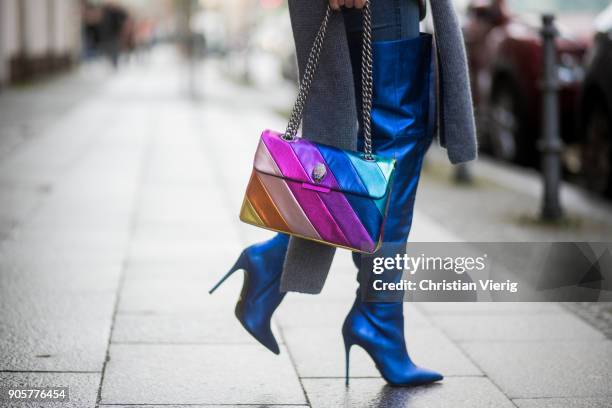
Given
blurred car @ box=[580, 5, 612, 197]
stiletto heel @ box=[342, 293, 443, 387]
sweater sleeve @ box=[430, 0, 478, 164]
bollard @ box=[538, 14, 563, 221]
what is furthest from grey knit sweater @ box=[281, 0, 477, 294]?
blurred car @ box=[580, 5, 612, 197]

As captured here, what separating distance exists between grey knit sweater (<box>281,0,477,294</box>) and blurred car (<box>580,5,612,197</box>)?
12.7 feet

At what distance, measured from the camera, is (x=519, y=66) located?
860 cm

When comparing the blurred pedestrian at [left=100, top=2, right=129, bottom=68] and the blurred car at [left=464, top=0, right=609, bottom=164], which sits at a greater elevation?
the blurred car at [left=464, top=0, right=609, bottom=164]

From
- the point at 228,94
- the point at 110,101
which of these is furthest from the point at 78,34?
the point at 110,101

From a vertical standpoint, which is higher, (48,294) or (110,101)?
(48,294)

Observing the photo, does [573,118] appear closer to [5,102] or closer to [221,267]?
[221,267]

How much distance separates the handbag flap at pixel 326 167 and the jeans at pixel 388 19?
15.2 inches

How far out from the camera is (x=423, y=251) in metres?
5.34

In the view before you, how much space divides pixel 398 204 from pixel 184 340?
109 centimetres

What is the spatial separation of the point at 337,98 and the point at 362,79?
0.09 m

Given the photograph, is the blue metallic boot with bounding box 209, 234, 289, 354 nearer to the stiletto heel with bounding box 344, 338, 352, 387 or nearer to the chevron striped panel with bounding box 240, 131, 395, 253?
the stiletto heel with bounding box 344, 338, 352, 387

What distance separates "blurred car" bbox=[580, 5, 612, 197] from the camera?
22.0 feet
